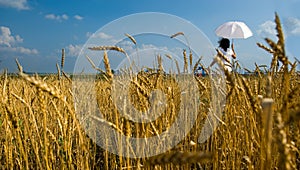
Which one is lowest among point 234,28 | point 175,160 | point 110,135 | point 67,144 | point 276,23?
point 110,135

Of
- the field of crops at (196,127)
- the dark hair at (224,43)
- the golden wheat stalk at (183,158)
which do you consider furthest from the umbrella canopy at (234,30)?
the golden wheat stalk at (183,158)

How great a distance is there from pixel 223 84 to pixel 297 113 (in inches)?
52.7

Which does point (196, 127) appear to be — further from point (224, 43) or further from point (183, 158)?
point (224, 43)

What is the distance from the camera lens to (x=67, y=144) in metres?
1.05

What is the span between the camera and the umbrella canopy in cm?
650

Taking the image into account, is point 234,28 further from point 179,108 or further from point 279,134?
point 279,134

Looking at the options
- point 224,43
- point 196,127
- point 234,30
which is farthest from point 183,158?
point 234,30

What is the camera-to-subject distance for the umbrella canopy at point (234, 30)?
6496 mm

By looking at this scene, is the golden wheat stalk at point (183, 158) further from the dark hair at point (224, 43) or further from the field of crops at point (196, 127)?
the dark hair at point (224, 43)

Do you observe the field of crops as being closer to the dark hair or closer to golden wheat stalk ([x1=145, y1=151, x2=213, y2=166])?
golden wheat stalk ([x1=145, y1=151, x2=213, y2=166])

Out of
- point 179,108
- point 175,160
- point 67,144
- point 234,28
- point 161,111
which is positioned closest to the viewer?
point 175,160

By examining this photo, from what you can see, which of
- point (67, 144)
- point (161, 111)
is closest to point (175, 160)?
point (67, 144)

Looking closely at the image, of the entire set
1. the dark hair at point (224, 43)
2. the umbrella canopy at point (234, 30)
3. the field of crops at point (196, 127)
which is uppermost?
the umbrella canopy at point (234, 30)

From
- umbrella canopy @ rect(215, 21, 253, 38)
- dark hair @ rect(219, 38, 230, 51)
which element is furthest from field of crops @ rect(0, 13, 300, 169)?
umbrella canopy @ rect(215, 21, 253, 38)
